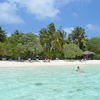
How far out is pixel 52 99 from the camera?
1098 centimetres

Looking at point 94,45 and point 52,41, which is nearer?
point 52,41

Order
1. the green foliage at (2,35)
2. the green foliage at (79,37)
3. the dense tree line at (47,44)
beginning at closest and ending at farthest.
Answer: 1. the dense tree line at (47,44)
2. the green foliage at (2,35)
3. the green foliage at (79,37)

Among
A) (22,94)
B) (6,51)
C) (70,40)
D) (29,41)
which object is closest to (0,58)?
(6,51)

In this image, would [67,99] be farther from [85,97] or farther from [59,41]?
[59,41]

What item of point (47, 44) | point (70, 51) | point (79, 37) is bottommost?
point (70, 51)

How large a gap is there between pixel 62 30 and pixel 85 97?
137ft

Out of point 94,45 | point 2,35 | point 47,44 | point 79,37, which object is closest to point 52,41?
point 47,44

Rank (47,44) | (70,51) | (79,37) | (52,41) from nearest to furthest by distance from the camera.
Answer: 1. (70,51)
2. (52,41)
3. (47,44)
4. (79,37)

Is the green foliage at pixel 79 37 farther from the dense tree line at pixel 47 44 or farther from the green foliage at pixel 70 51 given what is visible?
the green foliage at pixel 70 51

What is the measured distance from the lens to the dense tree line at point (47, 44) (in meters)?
42.5

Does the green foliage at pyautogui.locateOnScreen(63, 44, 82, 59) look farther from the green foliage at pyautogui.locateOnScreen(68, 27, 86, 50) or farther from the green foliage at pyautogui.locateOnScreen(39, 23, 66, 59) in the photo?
the green foliage at pyautogui.locateOnScreen(68, 27, 86, 50)

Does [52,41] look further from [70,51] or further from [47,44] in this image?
[70,51]

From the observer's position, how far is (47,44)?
170 feet

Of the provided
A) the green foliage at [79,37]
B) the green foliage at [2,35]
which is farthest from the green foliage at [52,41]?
the green foliage at [2,35]
